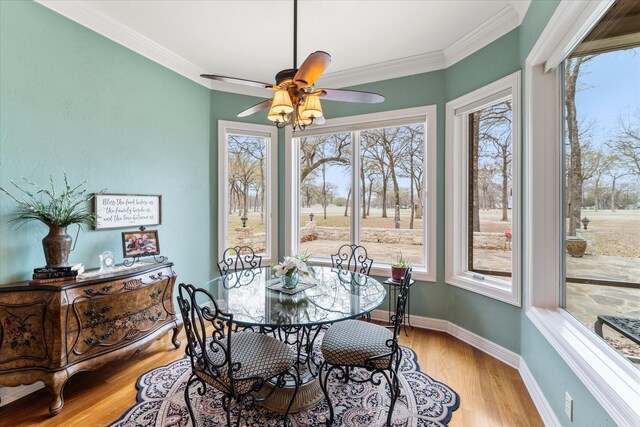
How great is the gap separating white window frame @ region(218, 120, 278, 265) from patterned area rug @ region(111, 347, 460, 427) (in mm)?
1818

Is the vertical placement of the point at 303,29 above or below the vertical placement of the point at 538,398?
above

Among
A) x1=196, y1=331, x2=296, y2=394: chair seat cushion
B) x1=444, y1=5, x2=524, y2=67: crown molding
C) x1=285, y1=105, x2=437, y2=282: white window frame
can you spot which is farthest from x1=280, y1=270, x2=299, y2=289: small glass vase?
x1=444, y1=5, x2=524, y2=67: crown molding

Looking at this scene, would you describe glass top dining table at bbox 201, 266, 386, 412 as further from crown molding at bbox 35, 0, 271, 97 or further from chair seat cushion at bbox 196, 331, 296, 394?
crown molding at bbox 35, 0, 271, 97

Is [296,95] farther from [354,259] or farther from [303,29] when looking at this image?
[354,259]

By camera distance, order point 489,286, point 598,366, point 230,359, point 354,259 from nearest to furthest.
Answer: point 598,366, point 230,359, point 489,286, point 354,259

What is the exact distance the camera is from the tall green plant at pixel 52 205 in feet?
6.74

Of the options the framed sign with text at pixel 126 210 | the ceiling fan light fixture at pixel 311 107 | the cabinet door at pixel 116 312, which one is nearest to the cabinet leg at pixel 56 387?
the cabinet door at pixel 116 312

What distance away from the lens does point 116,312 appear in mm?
2217

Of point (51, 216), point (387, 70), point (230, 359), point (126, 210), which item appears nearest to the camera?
point (230, 359)

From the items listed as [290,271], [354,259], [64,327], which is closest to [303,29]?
[290,271]

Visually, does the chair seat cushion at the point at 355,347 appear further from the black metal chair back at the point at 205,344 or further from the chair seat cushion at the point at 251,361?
the black metal chair back at the point at 205,344

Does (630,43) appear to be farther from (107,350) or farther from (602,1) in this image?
(107,350)

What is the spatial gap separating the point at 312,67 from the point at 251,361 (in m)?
1.71

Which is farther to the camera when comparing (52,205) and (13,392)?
(52,205)
